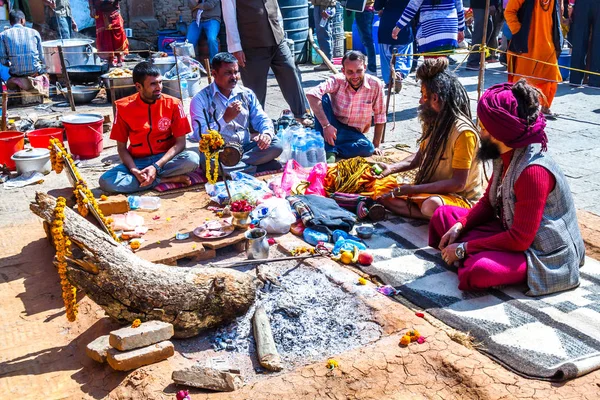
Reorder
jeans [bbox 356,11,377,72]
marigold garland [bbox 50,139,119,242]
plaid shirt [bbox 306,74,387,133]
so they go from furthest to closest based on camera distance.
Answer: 1. jeans [bbox 356,11,377,72]
2. plaid shirt [bbox 306,74,387,133]
3. marigold garland [bbox 50,139,119,242]

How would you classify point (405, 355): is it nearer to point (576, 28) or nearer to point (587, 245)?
point (587, 245)

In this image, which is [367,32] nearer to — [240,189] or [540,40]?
[540,40]

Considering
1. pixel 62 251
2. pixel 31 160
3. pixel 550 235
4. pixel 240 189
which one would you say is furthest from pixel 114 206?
pixel 550 235

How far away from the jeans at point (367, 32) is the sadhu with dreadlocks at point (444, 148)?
583 cm

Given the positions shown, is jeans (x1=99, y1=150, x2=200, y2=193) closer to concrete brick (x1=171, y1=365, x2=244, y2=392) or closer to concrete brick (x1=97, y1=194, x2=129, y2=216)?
concrete brick (x1=97, y1=194, x2=129, y2=216)

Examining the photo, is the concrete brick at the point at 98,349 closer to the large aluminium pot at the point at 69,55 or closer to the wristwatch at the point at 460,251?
the wristwatch at the point at 460,251

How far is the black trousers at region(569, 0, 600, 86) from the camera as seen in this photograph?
9.65 metres

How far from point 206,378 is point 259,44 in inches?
198

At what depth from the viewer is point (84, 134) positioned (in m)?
7.02

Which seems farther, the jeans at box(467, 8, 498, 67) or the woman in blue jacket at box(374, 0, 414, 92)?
the jeans at box(467, 8, 498, 67)

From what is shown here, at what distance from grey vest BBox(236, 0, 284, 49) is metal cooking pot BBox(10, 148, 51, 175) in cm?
260

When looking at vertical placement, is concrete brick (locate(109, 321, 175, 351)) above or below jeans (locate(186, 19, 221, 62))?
below

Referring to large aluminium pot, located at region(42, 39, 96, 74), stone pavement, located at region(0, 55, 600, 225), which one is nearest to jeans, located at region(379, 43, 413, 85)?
stone pavement, located at region(0, 55, 600, 225)

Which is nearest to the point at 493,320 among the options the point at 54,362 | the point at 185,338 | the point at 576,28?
the point at 185,338
